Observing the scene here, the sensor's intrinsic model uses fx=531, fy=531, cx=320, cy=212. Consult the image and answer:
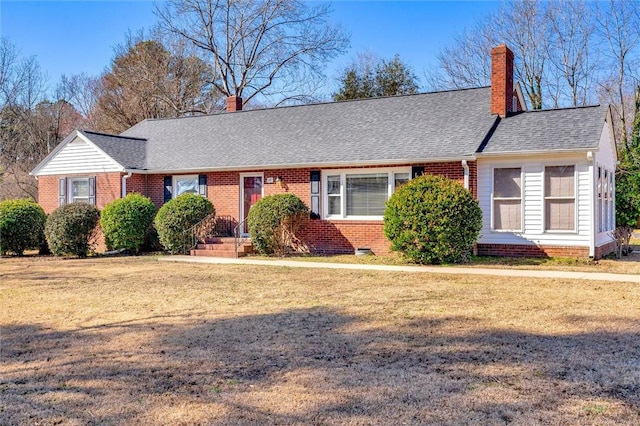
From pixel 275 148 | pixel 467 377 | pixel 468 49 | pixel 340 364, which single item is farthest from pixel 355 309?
pixel 468 49

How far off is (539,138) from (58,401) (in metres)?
12.3

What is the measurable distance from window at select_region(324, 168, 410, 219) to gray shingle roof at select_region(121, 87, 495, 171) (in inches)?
20.9

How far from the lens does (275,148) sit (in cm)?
1691

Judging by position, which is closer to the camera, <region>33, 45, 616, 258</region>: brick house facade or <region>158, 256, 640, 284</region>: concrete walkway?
<region>158, 256, 640, 284</region>: concrete walkway

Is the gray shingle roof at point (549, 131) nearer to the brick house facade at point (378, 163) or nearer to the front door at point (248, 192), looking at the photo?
the brick house facade at point (378, 163)

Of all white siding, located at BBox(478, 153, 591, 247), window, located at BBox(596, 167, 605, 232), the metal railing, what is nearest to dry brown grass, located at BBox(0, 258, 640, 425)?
white siding, located at BBox(478, 153, 591, 247)

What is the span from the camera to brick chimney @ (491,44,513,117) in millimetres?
14955

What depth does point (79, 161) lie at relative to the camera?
18453 mm

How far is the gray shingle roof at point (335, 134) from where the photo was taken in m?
14.6

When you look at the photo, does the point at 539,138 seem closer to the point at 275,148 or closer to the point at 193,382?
the point at 275,148

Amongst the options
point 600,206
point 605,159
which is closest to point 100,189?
point 600,206

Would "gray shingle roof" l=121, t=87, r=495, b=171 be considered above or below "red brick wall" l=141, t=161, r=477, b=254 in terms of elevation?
above

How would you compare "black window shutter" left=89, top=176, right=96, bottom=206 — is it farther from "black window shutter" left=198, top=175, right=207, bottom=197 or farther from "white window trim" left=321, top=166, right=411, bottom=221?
"white window trim" left=321, top=166, right=411, bottom=221

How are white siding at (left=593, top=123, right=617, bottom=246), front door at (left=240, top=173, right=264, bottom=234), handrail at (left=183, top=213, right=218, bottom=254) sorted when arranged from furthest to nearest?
front door at (left=240, top=173, right=264, bottom=234) < handrail at (left=183, top=213, right=218, bottom=254) < white siding at (left=593, top=123, right=617, bottom=246)
